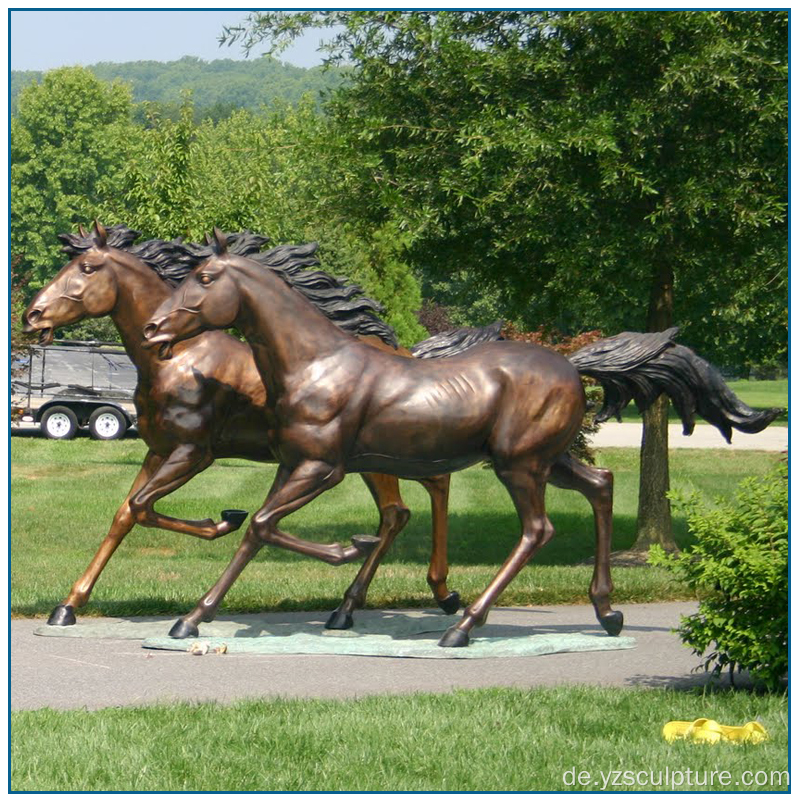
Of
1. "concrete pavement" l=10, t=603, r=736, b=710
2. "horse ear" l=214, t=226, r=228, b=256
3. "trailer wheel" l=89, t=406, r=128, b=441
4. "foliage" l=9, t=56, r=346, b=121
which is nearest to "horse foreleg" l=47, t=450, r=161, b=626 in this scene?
"concrete pavement" l=10, t=603, r=736, b=710

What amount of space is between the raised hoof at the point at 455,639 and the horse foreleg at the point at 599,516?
933mm

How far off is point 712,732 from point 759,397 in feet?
136

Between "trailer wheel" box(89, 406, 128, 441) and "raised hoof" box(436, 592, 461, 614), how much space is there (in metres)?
20.9

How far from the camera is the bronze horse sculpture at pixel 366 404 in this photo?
8.45m

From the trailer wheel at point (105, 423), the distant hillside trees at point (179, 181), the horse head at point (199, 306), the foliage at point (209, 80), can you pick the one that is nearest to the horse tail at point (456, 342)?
the horse head at point (199, 306)

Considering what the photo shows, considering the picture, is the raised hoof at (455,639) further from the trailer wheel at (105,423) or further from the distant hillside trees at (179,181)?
the trailer wheel at (105,423)

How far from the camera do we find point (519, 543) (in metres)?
8.64

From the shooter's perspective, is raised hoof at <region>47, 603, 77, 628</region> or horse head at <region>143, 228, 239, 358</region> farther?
raised hoof at <region>47, 603, 77, 628</region>

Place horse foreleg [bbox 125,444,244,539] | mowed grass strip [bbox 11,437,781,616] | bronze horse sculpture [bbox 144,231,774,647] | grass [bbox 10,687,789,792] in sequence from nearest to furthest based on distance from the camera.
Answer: grass [bbox 10,687,789,792]
bronze horse sculpture [bbox 144,231,774,647]
horse foreleg [bbox 125,444,244,539]
mowed grass strip [bbox 11,437,781,616]

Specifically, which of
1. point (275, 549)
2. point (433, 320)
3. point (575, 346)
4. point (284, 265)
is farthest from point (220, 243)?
point (433, 320)

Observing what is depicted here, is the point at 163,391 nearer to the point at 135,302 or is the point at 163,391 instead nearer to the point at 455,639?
the point at 135,302

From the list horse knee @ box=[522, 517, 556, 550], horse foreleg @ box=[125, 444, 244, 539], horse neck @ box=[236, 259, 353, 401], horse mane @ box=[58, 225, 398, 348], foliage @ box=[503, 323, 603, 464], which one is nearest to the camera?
horse neck @ box=[236, 259, 353, 401]

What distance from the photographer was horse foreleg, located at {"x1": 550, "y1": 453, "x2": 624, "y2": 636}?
898cm

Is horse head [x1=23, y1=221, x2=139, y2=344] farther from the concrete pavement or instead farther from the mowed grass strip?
the mowed grass strip
